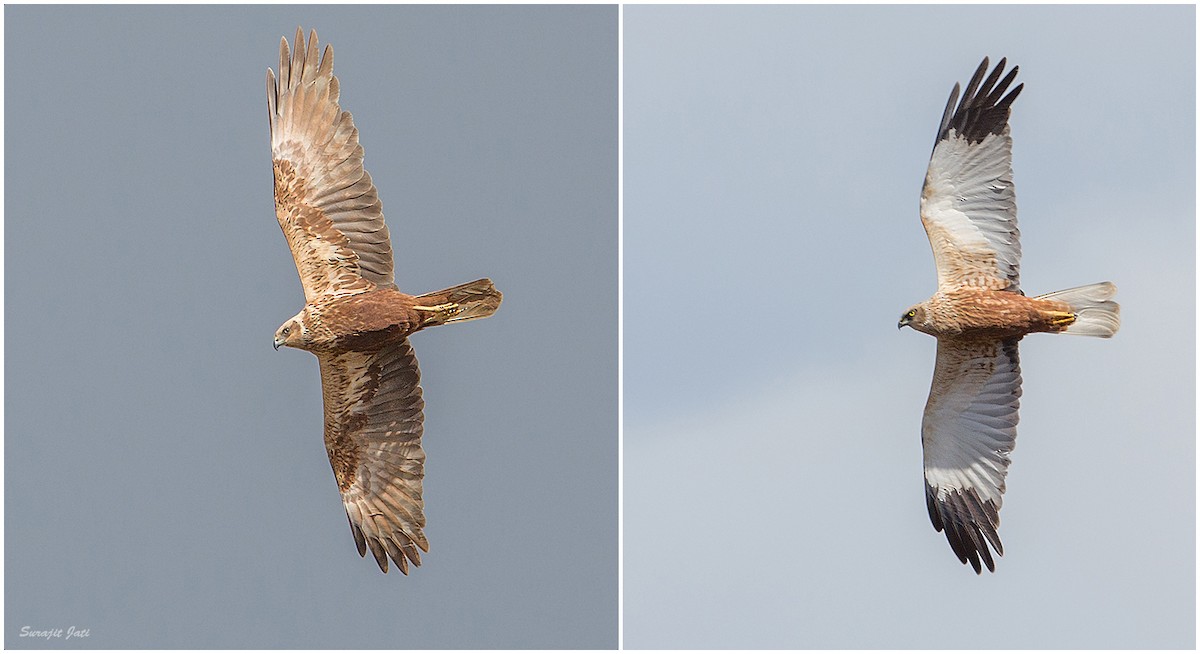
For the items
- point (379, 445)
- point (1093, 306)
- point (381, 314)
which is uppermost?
point (1093, 306)

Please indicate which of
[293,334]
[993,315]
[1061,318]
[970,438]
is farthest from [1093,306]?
[293,334]

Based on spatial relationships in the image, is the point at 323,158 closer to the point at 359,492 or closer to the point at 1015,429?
the point at 359,492

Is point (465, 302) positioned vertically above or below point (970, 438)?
above

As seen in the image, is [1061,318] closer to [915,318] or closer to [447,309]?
[915,318]

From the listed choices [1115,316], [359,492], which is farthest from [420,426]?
[1115,316]

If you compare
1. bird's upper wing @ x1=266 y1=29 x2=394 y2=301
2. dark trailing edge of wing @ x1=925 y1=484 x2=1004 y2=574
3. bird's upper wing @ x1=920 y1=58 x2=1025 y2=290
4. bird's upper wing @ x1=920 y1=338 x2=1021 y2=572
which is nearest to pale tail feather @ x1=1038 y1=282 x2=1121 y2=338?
bird's upper wing @ x1=920 y1=58 x2=1025 y2=290

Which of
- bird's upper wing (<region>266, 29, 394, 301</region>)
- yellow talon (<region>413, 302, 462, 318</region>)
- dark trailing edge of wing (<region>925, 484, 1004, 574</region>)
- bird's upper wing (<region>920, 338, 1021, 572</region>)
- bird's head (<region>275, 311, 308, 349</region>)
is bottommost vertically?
dark trailing edge of wing (<region>925, 484, 1004, 574</region>)

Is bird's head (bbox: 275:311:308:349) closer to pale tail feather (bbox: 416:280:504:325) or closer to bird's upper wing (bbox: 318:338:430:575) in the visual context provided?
bird's upper wing (bbox: 318:338:430:575)
